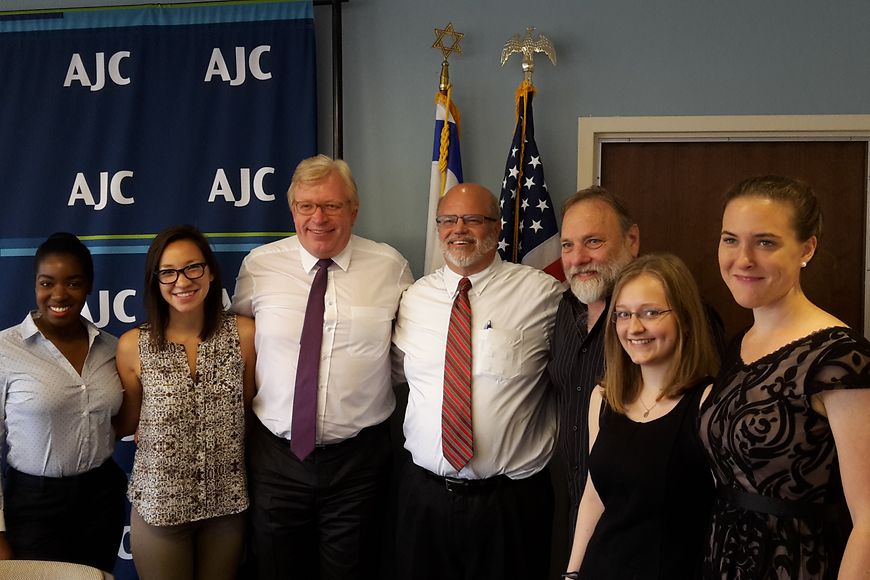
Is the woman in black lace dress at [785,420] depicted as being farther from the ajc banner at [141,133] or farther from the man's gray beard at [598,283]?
the ajc banner at [141,133]

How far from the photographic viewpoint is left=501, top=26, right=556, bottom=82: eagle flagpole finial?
2.92m

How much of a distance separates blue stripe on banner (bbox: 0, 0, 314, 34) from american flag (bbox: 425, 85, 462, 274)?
2.37ft

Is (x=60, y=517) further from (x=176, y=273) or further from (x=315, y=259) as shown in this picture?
(x=315, y=259)

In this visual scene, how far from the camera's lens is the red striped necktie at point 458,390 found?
2.24 meters

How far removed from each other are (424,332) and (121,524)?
123cm

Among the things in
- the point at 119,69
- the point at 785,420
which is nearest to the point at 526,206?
the point at 785,420

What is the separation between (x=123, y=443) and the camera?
3109 millimetres

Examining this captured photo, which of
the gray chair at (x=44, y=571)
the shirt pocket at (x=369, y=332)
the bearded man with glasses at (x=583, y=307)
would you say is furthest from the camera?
the shirt pocket at (x=369, y=332)

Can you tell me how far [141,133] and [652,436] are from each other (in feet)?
8.52

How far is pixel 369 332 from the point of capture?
8.18ft

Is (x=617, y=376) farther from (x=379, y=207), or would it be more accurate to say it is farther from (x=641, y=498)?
(x=379, y=207)

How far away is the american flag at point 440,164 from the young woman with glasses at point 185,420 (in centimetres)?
92

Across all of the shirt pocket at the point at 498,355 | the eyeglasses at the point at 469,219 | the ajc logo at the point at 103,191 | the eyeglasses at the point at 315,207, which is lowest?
the shirt pocket at the point at 498,355

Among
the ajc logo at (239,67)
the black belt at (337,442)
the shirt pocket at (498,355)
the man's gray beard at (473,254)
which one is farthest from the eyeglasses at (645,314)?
the ajc logo at (239,67)
